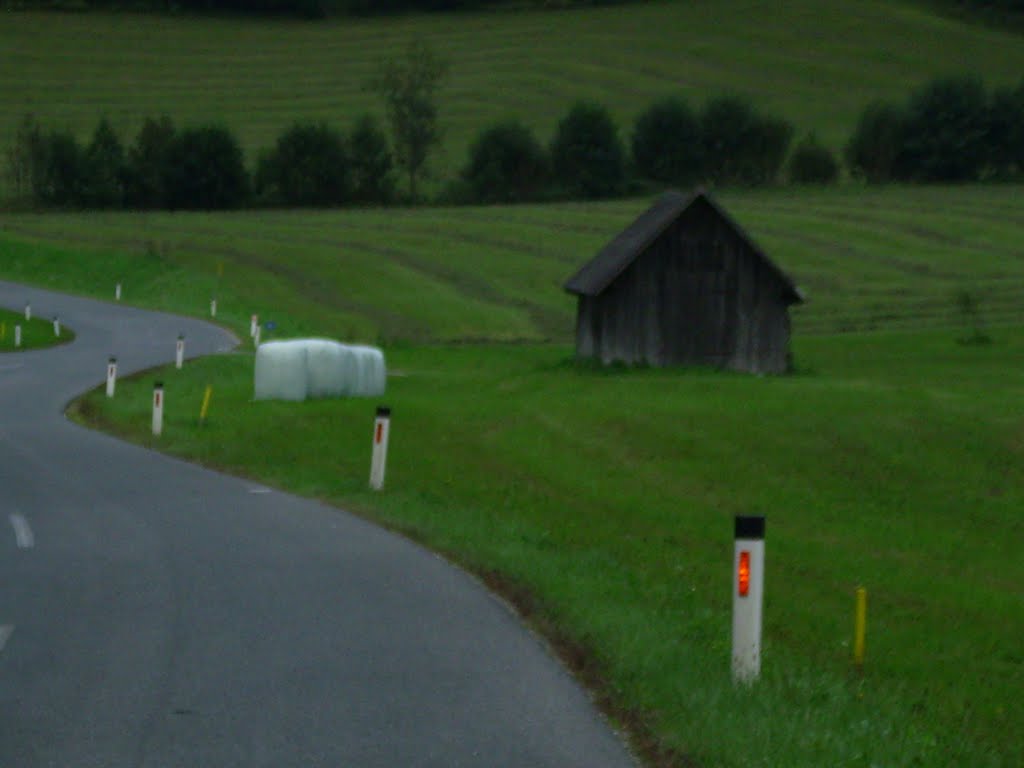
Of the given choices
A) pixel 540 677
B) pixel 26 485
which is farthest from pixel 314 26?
pixel 540 677

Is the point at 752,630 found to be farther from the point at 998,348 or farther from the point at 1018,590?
the point at 998,348

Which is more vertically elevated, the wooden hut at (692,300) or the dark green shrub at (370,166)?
the dark green shrub at (370,166)

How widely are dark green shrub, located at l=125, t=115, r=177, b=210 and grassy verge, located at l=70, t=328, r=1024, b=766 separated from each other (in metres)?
58.9

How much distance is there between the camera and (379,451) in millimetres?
20094

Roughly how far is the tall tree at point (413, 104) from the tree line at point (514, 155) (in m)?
0.10

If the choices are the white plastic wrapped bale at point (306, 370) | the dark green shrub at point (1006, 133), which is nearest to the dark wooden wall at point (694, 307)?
the white plastic wrapped bale at point (306, 370)

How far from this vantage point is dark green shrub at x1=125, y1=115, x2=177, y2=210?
3871 inches

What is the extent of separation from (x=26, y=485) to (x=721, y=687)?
1307 cm

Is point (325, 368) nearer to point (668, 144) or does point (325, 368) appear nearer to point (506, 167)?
point (506, 167)

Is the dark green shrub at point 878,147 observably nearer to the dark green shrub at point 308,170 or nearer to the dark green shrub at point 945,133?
the dark green shrub at point 945,133

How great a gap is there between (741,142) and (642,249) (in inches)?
2391

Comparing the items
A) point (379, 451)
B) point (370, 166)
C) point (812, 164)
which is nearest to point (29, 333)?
point (379, 451)

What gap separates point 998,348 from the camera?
184 feet

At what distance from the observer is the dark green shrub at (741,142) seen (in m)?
109
